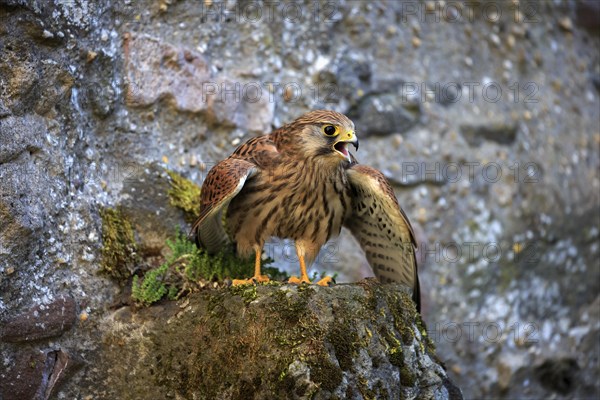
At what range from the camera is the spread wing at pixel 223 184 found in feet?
10.8

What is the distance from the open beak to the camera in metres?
3.36

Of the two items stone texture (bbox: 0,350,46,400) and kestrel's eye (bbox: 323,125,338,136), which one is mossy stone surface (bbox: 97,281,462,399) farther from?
kestrel's eye (bbox: 323,125,338,136)

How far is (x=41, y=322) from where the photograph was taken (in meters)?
3.22

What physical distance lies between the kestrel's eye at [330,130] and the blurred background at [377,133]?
3.04 ft

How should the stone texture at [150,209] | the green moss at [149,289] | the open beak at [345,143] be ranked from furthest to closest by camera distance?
the stone texture at [150,209] → the green moss at [149,289] → the open beak at [345,143]

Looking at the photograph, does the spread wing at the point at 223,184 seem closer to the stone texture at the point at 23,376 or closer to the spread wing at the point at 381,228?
the spread wing at the point at 381,228

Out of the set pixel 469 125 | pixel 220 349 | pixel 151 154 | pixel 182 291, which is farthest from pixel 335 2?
pixel 220 349

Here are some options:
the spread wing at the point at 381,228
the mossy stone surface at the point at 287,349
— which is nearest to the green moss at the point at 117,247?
the mossy stone surface at the point at 287,349

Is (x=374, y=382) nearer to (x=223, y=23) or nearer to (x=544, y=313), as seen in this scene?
(x=223, y=23)

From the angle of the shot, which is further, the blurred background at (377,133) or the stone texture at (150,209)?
the stone texture at (150,209)

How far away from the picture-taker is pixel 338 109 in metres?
4.64

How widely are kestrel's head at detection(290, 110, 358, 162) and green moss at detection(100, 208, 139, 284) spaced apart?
90cm

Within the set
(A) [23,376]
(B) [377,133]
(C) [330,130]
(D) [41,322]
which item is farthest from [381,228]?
(A) [23,376]

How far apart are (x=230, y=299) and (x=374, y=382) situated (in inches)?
25.2
